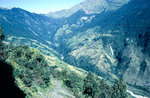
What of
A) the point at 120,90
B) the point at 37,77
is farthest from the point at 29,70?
the point at 120,90

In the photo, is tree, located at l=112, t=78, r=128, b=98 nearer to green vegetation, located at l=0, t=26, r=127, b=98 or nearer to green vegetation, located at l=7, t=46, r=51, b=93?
green vegetation, located at l=0, t=26, r=127, b=98

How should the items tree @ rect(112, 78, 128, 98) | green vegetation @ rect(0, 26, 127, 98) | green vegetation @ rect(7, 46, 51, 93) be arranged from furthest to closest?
tree @ rect(112, 78, 128, 98) → green vegetation @ rect(0, 26, 127, 98) → green vegetation @ rect(7, 46, 51, 93)

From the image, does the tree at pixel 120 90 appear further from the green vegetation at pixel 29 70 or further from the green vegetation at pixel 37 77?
the green vegetation at pixel 29 70

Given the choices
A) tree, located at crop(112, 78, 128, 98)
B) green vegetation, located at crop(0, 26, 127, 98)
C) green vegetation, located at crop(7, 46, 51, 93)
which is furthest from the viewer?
tree, located at crop(112, 78, 128, 98)

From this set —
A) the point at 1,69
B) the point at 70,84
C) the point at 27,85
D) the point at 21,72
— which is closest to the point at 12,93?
the point at 1,69

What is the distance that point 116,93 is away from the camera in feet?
355

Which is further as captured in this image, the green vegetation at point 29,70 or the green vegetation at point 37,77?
the green vegetation at point 37,77

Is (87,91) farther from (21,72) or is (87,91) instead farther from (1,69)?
(1,69)

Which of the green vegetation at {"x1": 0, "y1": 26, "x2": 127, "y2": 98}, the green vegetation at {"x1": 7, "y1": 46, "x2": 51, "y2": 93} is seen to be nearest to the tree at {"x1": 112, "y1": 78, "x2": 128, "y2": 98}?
the green vegetation at {"x1": 0, "y1": 26, "x2": 127, "y2": 98}

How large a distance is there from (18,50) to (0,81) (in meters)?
55.5

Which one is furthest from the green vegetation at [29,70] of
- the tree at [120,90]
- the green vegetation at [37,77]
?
the tree at [120,90]

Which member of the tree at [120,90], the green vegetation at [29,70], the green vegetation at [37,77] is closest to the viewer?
the green vegetation at [29,70]

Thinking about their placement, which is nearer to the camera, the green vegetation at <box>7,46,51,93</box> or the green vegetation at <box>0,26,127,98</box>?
the green vegetation at <box>7,46,51,93</box>

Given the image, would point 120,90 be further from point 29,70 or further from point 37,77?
point 29,70
